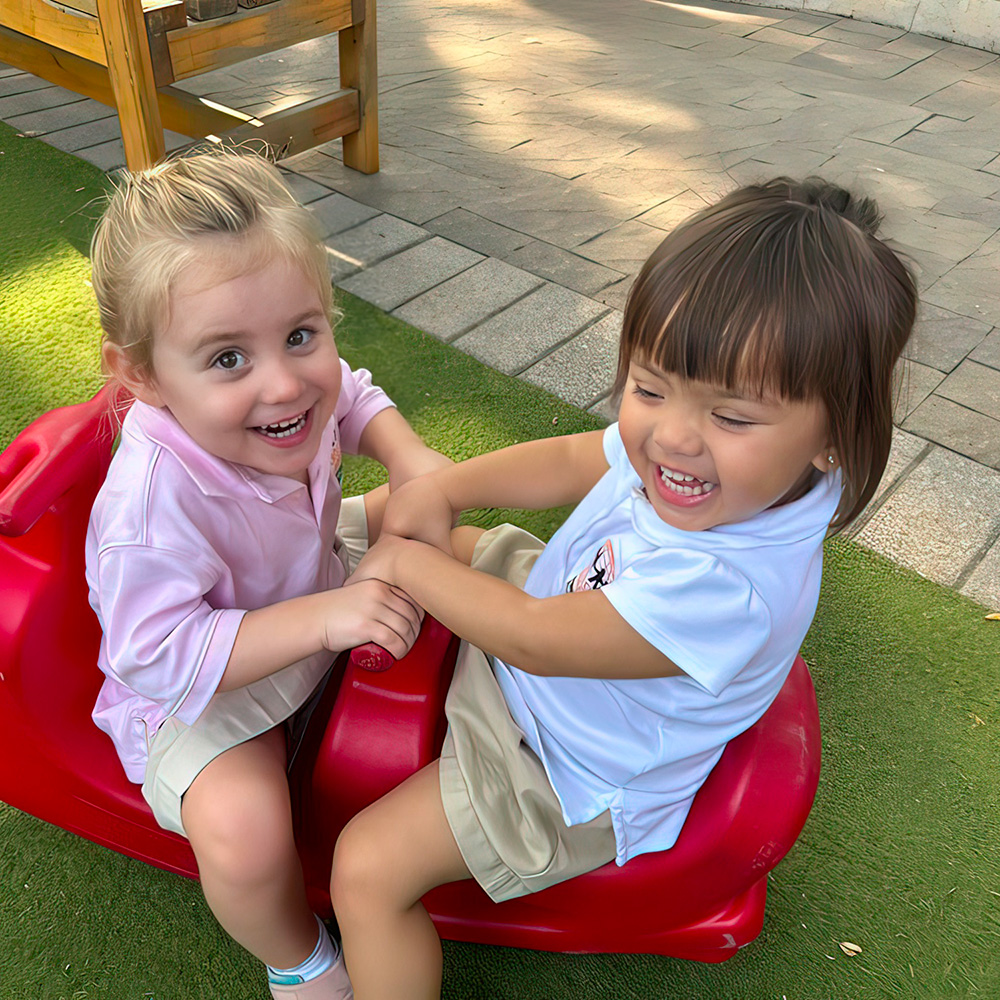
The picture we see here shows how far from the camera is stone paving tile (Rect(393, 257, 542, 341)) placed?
7.00 feet

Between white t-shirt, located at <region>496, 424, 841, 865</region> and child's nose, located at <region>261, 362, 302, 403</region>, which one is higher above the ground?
child's nose, located at <region>261, 362, 302, 403</region>

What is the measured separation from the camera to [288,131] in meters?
2.51

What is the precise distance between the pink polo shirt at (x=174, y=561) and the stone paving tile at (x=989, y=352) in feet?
5.57

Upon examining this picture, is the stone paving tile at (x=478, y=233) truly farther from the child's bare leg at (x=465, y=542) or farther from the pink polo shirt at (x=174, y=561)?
the pink polo shirt at (x=174, y=561)

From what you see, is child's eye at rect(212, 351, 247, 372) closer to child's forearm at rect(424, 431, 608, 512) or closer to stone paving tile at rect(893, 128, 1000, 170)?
child's forearm at rect(424, 431, 608, 512)

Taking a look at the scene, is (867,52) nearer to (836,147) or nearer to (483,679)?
(836,147)

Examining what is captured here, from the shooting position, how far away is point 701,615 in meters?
0.81

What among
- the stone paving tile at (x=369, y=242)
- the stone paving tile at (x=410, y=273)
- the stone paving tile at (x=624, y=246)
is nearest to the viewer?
the stone paving tile at (x=410, y=273)

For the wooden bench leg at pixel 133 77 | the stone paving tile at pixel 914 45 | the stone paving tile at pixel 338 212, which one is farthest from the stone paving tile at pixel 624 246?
the stone paving tile at pixel 914 45

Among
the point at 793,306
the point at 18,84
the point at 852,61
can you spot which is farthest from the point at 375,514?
the point at 852,61

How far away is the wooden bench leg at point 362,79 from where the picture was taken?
8.34 ft

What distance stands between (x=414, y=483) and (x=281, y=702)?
0.27 metres

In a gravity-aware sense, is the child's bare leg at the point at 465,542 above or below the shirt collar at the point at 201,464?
below

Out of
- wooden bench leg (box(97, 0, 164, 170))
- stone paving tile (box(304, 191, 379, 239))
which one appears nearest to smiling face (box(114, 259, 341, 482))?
wooden bench leg (box(97, 0, 164, 170))
